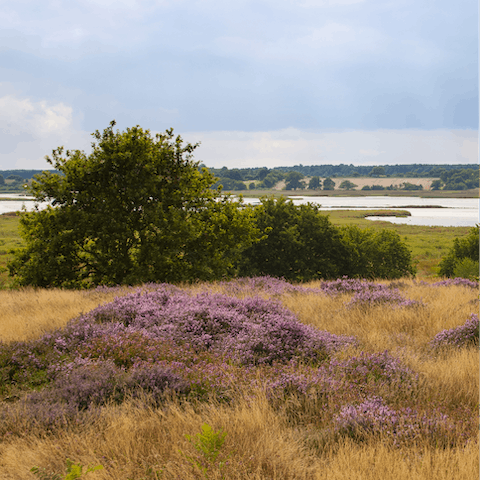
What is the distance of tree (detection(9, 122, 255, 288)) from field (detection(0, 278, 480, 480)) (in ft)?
26.5

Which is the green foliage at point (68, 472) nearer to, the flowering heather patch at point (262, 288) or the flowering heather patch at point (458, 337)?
the flowering heather patch at point (458, 337)

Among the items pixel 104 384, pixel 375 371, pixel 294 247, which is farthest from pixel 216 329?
pixel 294 247

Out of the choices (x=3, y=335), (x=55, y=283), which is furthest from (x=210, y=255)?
(x=3, y=335)

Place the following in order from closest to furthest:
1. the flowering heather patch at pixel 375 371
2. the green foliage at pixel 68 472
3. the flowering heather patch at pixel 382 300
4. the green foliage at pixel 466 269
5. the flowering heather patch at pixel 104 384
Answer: the green foliage at pixel 68 472 < the flowering heather patch at pixel 104 384 < the flowering heather patch at pixel 375 371 < the flowering heather patch at pixel 382 300 < the green foliage at pixel 466 269

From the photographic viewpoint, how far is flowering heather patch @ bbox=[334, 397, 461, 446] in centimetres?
459

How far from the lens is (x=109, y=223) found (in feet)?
58.9

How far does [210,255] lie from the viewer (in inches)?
800

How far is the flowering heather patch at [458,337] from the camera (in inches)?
317

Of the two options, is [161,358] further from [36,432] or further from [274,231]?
[274,231]

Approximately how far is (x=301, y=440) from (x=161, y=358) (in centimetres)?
305

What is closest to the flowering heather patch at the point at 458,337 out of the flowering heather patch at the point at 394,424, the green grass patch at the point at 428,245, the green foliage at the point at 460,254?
the flowering heather patch at the point at 394,424

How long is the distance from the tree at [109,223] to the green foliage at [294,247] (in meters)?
9.92

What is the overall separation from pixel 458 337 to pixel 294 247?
68.4ft

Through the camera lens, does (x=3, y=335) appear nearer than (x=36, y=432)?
No
